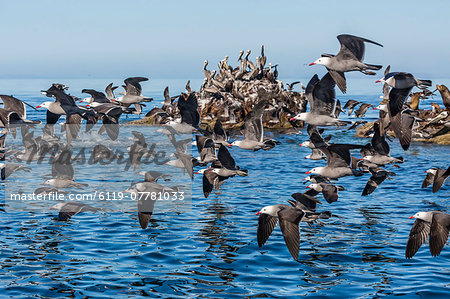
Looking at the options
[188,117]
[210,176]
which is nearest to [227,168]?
[210,176]

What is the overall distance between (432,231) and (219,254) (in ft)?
17.4

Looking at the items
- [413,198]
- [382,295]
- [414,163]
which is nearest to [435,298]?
[382,295]

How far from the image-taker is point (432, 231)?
12.3m

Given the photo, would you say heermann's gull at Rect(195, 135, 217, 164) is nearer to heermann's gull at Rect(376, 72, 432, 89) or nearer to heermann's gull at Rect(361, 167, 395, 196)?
heermann's gull at Rect(361, 167, 395, 196)

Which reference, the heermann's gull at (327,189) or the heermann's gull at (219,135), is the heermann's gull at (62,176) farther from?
the heermann's gull at (327,189)

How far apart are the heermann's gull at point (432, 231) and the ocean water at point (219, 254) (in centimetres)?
75

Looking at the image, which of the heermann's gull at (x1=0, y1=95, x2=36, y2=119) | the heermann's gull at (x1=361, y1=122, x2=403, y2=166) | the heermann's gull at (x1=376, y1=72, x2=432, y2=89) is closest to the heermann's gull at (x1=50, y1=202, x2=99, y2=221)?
the heermann's gull at (x1=0, y1=95, x2=36, y2=119)

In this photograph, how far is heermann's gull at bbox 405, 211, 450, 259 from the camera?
12117 mm

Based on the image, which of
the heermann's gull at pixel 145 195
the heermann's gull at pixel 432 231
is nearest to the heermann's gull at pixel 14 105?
the heermann's gull at pixel 145 195

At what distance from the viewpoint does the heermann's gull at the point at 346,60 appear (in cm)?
1317

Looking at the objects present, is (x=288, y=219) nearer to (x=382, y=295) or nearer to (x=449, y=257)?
(x=382, y=295)

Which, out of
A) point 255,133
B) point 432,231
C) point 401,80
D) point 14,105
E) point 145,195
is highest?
point 401,80

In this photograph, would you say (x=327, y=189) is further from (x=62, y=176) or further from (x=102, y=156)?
(x=102, y=156)

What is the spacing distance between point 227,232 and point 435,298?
6530 mm
